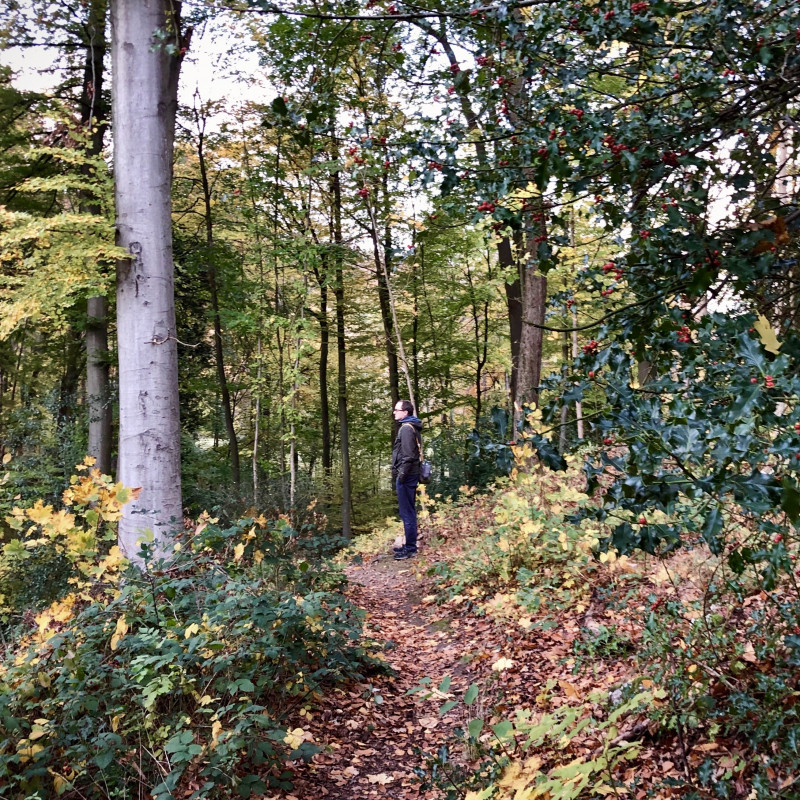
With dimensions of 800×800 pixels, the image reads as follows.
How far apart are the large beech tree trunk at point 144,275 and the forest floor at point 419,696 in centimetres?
227

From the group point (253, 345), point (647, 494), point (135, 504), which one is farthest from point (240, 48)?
point (647, 494)

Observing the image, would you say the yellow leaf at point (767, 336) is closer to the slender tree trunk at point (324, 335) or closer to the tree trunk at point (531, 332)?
the tree trunk at point (531, 332)

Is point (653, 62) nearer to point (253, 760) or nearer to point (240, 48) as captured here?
point (253, 760)

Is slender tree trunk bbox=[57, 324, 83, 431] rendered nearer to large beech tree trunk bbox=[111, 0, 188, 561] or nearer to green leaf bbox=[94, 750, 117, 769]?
large beech tree trunk bbox=[111, 0, 188, 561]

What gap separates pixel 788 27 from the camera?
2.00 meters

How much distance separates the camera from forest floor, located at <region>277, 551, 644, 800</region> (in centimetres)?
348

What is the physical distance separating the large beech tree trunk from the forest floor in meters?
2.27

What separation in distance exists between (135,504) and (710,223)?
4715 millimetres

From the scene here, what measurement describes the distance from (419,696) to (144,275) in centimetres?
415

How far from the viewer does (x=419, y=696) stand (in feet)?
14.6

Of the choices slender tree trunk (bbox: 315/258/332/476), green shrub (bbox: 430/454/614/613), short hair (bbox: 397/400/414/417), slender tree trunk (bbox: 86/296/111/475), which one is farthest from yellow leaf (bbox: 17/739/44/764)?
slender tree trunk (bbox: 315/258/332/476)

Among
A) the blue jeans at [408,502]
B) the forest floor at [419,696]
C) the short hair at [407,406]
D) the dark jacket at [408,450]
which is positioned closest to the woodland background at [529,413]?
the forest floor at [419,696]

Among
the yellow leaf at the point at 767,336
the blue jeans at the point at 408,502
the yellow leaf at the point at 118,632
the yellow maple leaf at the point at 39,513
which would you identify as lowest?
the blue jeans at the point at 408,502

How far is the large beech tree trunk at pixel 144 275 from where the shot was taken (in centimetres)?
516
